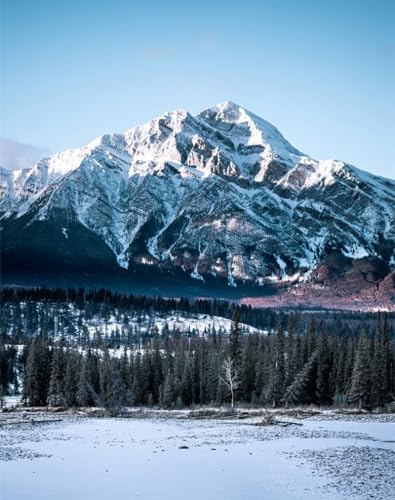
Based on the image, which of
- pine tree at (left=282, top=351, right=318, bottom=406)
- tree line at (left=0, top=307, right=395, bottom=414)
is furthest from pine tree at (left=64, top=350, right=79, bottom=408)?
pine tree at (left=282, top=351, right=318, bottom=406)

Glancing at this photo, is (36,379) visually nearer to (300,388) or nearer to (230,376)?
(230,376)

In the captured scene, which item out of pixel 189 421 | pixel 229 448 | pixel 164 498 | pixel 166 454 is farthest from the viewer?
pixel 189 421

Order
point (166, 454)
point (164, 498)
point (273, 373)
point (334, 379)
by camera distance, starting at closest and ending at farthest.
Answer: point (164, 498) < point (166, 454) < point (273, 373) < point (334, 379)

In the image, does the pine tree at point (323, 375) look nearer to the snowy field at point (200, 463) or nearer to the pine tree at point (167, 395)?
the pine tree at point (167, 395)

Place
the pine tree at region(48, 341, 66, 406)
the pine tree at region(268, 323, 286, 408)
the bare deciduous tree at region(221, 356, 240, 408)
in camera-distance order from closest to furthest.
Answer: the pine tree at region(268, 323, 286, 408) → the bare deciduous tree at region(221, 356, 240, 408) → the pine tree at region(48, 341, 66, 406)

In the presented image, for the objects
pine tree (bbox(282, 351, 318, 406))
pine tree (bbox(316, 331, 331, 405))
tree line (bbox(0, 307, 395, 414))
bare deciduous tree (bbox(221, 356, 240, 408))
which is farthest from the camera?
pine tree (bbox(316, 331, 331, 405))

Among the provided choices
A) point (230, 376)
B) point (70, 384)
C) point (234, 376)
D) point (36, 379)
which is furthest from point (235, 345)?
point (36, 379)

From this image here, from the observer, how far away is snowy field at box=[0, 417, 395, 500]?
33.1 m

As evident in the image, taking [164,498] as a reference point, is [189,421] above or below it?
below

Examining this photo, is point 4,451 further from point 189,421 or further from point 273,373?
point 273,373

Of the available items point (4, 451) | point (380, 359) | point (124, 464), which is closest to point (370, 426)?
point (124, 464)

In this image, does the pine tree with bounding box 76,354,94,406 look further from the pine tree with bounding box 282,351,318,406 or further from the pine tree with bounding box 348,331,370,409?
the pine tree with bounding box 348,331,370,409

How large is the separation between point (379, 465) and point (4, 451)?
27.2m

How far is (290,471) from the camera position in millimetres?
38406
